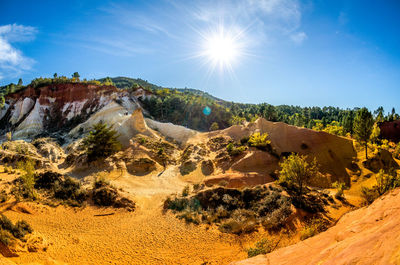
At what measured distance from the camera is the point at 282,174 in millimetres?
15172

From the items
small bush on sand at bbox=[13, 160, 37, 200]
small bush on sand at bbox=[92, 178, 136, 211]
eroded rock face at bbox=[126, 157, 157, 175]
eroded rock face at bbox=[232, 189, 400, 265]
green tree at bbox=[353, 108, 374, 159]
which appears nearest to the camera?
eroded rock face at bbox=[232, 189, 400, 265]

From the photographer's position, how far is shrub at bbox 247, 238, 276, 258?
24.1 feet

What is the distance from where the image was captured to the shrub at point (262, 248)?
7358mm

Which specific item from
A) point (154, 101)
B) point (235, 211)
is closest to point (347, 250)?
point (235, 211)

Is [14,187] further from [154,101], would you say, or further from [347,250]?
[154,101]

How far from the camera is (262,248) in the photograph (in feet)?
24.7

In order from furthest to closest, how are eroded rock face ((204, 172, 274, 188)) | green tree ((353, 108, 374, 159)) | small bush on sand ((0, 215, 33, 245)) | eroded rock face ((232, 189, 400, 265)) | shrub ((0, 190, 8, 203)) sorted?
green tree ((353, 108, 374, 159)) < eroded rock face ((204, 172, 274, 188)) < shrub ((0, 190, 8, 203)) < small bush on sand ((0, 215, 33, 245)) < eroded rock face ((232, 189, 400, 265))

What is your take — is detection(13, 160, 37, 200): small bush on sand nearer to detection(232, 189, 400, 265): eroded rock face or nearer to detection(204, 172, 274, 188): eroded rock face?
detection(204, 172, 274, 188): eroded rock face

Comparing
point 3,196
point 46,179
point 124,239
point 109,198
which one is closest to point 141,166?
point 109,198

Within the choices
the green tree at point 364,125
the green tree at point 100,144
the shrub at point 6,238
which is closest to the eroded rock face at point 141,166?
the green tree at point 100,144

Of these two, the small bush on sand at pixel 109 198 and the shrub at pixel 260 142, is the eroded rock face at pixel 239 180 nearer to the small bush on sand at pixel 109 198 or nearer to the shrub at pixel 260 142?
the shrub at pixel 260 142

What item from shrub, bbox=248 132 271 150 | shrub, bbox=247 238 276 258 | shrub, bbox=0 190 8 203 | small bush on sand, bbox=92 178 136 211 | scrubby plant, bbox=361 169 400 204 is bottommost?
small bush on sand, bbox=92 178 136 211

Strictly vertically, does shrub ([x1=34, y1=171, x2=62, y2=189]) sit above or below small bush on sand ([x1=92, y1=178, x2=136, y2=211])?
above

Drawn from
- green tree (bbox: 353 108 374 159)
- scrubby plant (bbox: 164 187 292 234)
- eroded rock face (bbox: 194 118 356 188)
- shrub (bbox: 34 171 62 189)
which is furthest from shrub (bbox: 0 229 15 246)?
green tree (bbox: 353 108 374 159)
